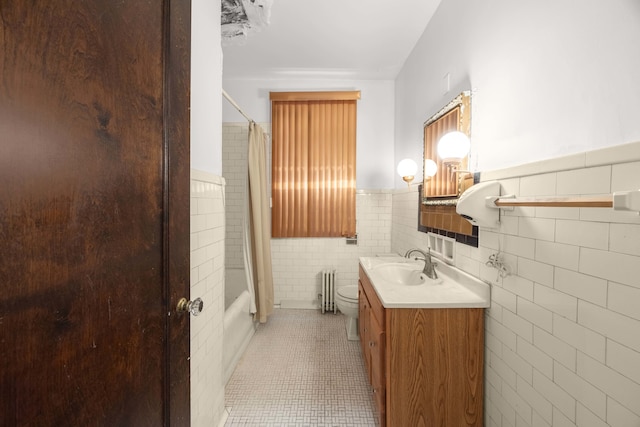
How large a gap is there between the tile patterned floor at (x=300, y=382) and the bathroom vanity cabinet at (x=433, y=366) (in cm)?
48

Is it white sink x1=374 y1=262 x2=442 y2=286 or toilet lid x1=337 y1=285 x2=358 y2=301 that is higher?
white sink x1=374 y1=262 x2=442 y2=286

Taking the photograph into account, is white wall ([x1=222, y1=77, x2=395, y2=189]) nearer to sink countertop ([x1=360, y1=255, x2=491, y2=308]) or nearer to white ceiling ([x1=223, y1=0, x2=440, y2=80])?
white ceiling ([x1=223, y1=0, x2=440, y2=80])

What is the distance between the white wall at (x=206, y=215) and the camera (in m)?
1.25

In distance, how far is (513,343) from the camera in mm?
1171

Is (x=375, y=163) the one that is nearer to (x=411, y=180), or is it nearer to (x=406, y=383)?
(x=411, y=180)

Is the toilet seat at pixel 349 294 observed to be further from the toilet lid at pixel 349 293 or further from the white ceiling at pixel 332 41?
the white ceiling at pixel 332 41

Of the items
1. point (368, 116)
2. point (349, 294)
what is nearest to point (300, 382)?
point (349, 294)

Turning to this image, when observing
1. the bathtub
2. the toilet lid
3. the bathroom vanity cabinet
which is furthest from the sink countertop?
the bathtub

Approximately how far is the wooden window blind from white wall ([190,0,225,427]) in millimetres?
1637

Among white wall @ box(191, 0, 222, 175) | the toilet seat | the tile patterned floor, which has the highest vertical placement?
white wall @ box(191, 0, 222, 175)

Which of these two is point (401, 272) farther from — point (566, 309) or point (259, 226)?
point (259, 226)

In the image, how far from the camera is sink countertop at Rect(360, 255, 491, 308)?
1325 mm

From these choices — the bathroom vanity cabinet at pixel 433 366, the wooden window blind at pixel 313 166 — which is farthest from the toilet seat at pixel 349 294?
the bathroom vanity cabinet at pixel 433 366

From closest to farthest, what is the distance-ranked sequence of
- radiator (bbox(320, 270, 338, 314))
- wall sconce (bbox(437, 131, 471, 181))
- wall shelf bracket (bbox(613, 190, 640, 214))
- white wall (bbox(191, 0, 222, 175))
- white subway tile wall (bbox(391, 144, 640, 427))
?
wall shelf bracket (bbox(613, 190, 640, 214)) < white subway tile wall (bbox(391, 144, 640, 427)) < white wall (bbox(191, 0, 222, 175)) < wall sconce (bbox(437, 131, 471, 181)) < radiator (bbox(320, 270, 338, 314))
